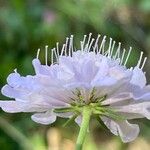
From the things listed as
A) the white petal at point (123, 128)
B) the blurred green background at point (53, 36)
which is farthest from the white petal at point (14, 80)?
the blurred green background at point (53, 36)

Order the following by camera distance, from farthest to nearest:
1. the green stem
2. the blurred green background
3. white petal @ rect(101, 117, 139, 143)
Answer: the blurred green background → white petal @ rect(101, 117, 139, 143) → the green stem

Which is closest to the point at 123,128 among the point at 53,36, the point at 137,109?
the point at 137,109

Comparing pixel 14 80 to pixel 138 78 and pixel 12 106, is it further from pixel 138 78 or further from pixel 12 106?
pixel 138 78

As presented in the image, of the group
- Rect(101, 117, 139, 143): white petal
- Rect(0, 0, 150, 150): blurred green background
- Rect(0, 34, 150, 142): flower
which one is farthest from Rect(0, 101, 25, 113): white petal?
Rect(0, 0, 150, 150): blurred green background

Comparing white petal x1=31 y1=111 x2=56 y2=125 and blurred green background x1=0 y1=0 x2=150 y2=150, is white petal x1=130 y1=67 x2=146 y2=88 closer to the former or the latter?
white petal x1=31 y1=111 x2=56 y2=125

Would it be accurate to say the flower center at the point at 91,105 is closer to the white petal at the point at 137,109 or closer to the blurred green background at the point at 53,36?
the white petal at the point at 137,109

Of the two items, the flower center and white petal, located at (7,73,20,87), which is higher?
white petal, located at (7,73,20,87)

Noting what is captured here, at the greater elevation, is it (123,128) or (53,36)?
(53,36)
